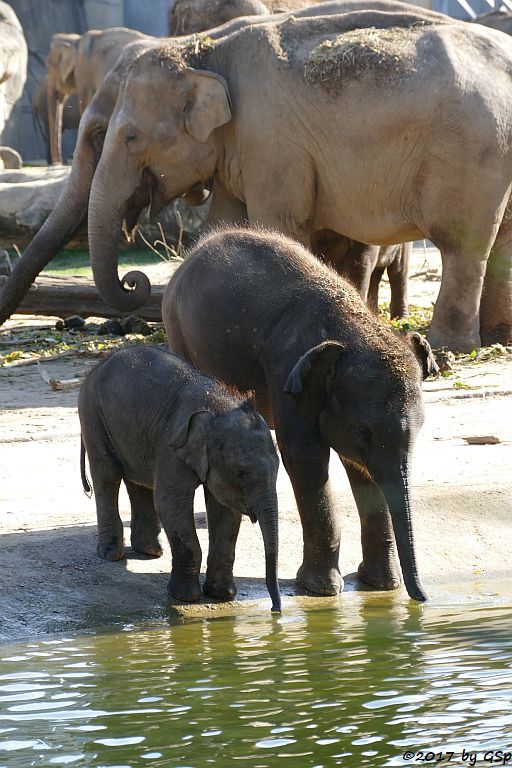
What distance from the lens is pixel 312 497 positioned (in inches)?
225

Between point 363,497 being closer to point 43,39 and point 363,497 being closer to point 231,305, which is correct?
point 231,305

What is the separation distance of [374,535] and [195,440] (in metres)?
0.91

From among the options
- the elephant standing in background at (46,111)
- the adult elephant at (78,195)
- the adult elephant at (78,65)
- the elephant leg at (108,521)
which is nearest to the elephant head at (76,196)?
the adult elephant at (78,195)

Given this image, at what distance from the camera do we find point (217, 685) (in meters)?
4.74

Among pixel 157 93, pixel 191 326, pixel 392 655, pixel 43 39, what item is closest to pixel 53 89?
pixel 43 39

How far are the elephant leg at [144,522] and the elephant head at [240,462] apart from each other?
776 millimetres

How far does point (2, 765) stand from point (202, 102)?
22.1 ft

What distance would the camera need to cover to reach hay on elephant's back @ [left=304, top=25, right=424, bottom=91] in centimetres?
987

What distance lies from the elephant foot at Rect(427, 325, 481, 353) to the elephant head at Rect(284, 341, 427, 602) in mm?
4937

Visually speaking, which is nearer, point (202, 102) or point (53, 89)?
point (202, 102)

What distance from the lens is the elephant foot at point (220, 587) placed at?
579cm

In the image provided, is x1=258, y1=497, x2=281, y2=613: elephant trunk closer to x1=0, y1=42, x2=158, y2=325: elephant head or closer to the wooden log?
x1=0, y1=42, x2=158, y2=325: elephant head

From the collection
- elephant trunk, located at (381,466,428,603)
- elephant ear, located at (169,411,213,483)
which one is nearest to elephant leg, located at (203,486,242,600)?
elephant ear, located at (169,411,213,483)

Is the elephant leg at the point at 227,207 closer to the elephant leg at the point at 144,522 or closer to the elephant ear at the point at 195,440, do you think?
the elephant leg at the point at 144,522
